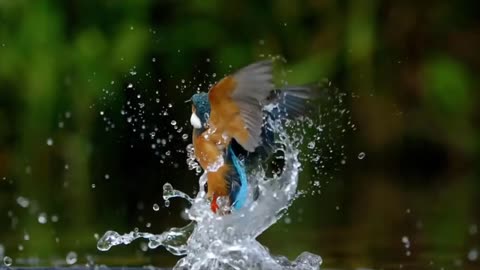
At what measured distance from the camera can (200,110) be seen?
3316mm

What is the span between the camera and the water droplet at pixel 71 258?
439 cm

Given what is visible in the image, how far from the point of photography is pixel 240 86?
10.5 ft

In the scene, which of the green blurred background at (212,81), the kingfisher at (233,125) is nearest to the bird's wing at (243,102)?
the kingfisher at (233,125)

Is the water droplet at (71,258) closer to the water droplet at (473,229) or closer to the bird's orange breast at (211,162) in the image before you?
the bird's orange breast at (211,162)

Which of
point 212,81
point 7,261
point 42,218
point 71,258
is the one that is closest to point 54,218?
point 42,218

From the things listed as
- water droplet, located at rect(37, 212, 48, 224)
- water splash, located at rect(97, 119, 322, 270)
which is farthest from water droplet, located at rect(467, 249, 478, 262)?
water droplet, located at rect(37, 212, 48, 224)

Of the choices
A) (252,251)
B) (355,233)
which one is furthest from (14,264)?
(355,233)

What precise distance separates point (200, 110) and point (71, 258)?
140cm

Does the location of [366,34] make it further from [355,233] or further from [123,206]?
[355,233]

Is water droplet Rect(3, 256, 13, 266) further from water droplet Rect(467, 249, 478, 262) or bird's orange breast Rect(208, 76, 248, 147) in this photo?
water droplet Rect(467, 249, 478, 262)

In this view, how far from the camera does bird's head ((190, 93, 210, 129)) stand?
10.8ft

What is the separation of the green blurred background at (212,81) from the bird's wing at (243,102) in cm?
341

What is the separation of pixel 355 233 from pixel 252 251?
1974mm

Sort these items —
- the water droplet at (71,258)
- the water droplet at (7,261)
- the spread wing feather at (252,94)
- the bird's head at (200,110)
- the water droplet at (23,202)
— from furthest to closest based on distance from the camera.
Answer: the water droplet at (23,202) < the water droplet at (71,258) < the water droplet at (7,261) < the bird's head at (200,110) < the spread wing feather at (252,94)
